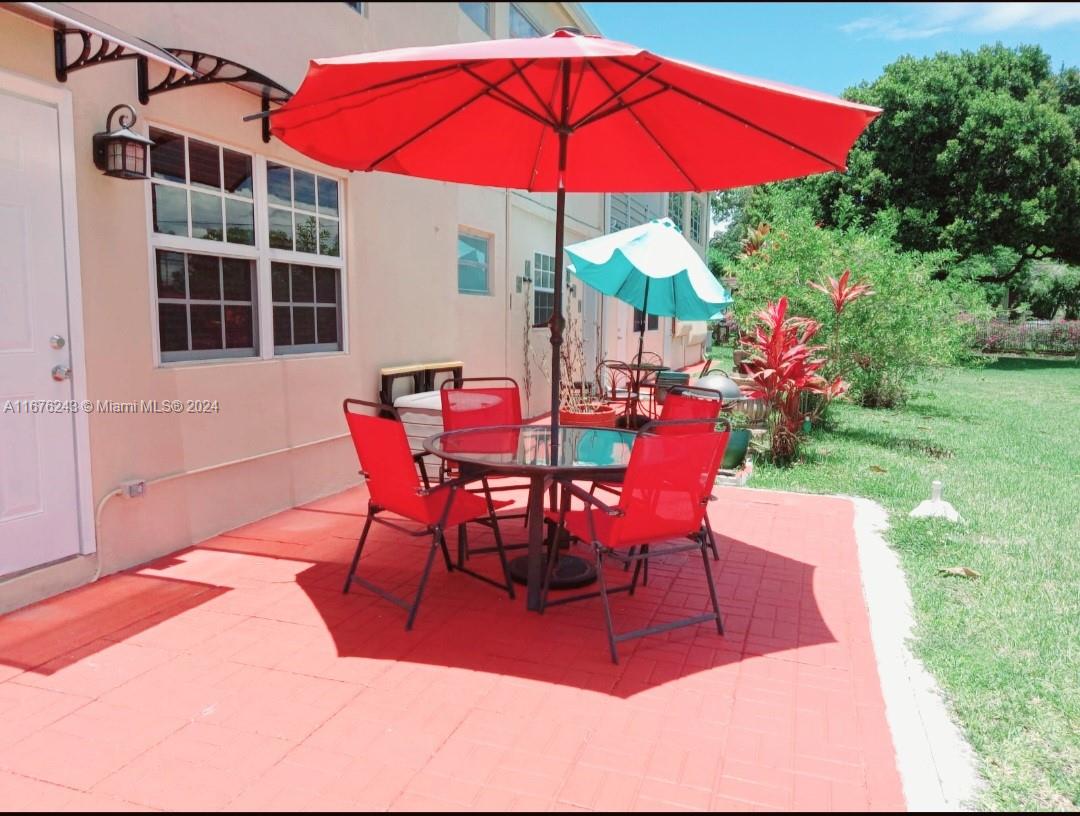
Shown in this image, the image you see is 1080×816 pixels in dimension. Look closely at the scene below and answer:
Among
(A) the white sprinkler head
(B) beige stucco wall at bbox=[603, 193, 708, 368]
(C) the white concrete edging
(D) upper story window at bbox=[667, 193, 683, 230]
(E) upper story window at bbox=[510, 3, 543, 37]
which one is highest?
(E) upper story window at bbox=[510, 3, 543, 37]

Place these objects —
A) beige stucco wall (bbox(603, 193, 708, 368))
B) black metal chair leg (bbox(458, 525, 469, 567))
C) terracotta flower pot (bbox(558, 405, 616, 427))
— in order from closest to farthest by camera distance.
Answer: black metal chair leg (bbox(458, 525, 469, 567)) → terracotta flower pot (bbox(558, 405, 616, 427)) → beige stucco wall (bbox(603, 193, 708, 368))

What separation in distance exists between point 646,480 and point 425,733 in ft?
4.35

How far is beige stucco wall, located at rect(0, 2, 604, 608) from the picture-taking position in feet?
12.5

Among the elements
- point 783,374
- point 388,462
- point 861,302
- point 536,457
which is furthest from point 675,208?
point 388,462

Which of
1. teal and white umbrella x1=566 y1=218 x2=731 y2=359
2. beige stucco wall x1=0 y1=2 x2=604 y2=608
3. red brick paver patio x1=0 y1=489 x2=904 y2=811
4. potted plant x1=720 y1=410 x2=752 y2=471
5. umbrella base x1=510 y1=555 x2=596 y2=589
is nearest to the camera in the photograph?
red brick paver patio x1=0 y1=489 x2=904 y2=811

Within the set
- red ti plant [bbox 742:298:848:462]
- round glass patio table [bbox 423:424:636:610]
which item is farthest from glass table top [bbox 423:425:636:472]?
red ti plant [bbox 742:298:848:462]

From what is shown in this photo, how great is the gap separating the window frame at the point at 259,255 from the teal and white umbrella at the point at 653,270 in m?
2.28

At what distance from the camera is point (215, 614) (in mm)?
3537

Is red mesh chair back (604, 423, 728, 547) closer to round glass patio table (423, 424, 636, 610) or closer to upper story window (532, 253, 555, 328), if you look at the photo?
round glass patio table (423, 424, 636, 610)

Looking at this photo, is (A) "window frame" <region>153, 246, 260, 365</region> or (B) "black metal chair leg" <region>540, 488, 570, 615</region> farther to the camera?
(A) "window frame" <region>153, 246, 260, 365</region>

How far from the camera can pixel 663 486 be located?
321 centimetres

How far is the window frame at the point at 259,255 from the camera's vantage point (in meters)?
4.26

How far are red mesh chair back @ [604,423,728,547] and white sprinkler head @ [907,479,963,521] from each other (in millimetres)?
2874

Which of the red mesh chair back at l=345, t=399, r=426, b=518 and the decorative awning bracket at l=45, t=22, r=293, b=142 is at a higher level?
the decorative awning bracket at l=45, t=22, r=293, b=142
